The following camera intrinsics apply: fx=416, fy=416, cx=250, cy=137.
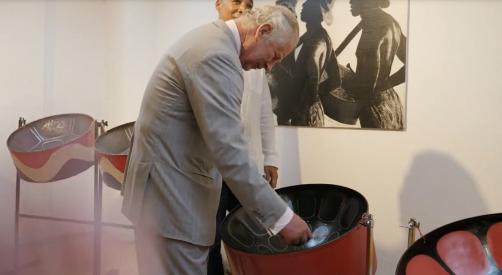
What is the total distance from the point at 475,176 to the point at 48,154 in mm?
1509

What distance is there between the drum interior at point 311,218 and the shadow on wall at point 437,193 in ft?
2.08

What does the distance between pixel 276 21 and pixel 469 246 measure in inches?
31.2

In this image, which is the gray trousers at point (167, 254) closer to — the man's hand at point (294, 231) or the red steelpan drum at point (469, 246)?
the man's hand at point (294, 231)

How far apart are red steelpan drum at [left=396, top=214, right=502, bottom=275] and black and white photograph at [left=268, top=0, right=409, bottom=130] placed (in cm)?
72

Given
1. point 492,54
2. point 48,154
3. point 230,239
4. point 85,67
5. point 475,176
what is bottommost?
point 230,239

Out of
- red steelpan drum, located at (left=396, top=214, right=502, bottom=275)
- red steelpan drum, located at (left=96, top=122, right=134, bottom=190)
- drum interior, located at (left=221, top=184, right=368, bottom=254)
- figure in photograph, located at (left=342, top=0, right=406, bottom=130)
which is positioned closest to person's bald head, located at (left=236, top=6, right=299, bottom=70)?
drum interior, located at (left=221, top=184, right=368, bottom=254)

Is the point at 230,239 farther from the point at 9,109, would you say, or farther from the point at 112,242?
the point at 9,109

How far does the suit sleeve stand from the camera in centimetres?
86

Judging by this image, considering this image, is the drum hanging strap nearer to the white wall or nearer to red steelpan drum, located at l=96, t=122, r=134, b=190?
the white wall

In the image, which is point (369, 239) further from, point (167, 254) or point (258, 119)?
point (258, 119)

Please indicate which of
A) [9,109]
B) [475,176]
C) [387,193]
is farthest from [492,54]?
[9,109]

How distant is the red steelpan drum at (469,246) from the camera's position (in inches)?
43.1

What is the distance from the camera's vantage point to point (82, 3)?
0.54 metres

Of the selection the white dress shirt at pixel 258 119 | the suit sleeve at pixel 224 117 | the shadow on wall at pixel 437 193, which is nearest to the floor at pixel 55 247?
the suit sleeve at pixel 224 117
